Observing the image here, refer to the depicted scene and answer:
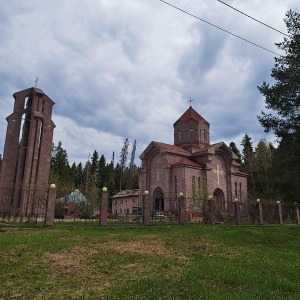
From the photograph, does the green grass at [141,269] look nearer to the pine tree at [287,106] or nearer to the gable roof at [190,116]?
the pine tree at [287,106]

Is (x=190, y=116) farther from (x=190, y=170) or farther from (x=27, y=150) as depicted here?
(x=27, y=150)

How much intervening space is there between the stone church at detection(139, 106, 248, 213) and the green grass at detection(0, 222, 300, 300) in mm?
18740

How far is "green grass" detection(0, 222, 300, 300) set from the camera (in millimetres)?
4914

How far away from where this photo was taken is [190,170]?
29.8 meters

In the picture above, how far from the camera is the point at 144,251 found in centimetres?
860

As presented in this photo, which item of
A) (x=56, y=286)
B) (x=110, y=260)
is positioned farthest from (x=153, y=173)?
(x=56, y=286)

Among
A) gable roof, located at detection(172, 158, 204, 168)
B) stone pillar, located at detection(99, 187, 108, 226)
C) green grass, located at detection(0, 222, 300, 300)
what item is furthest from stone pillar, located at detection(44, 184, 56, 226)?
gable roof, located at detection(172, 158, 204, 168)

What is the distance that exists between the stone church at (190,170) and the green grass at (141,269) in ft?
61.5

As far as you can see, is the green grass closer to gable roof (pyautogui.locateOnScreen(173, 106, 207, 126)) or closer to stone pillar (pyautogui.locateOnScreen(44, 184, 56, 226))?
stone pillar (pyautogui.locateOnScreen(44, 184, 56, 226))

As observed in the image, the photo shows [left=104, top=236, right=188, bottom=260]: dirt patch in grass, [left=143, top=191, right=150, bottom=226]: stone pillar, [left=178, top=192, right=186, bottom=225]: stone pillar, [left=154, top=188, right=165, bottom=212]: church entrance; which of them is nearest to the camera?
[left=104, top=236, right=188, bottom=260]: dirt patch in grass

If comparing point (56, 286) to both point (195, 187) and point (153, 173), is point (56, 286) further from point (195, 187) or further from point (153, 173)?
point (153, 173)

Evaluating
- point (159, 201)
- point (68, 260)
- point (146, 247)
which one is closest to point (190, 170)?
point (159, 201)

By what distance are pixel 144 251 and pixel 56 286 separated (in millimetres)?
3727

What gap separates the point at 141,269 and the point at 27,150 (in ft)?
63.2
